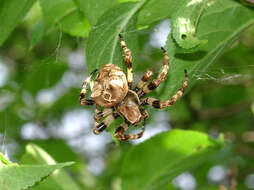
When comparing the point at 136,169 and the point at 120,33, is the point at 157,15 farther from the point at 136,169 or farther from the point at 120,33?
the point at 136,169

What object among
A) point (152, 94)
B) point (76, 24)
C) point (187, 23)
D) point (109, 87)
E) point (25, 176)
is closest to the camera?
point (25, 176)

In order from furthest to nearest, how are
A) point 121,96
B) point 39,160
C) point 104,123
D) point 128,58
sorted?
point 104,123 < point 121,96 < point 39,160 < point 128,58

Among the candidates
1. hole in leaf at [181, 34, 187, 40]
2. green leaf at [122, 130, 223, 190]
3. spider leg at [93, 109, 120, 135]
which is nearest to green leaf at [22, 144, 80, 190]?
green leaf at [122, 130, 223, 190]

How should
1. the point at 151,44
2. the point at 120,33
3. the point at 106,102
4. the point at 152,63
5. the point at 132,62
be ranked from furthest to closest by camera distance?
the point at 152,63
the point at 151,44
the point at 106,102
the point at 132,62
the point at 120,33

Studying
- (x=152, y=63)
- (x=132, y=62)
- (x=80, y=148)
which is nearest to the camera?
(x=132, y=62)

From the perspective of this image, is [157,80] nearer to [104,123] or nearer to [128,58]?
[128,58]

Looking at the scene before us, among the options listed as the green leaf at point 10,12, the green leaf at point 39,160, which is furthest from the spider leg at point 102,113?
the green leaf at point 10,12

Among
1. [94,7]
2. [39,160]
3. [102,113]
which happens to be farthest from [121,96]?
[94,7]

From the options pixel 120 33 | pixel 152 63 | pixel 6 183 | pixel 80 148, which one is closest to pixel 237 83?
pixel 152 63
